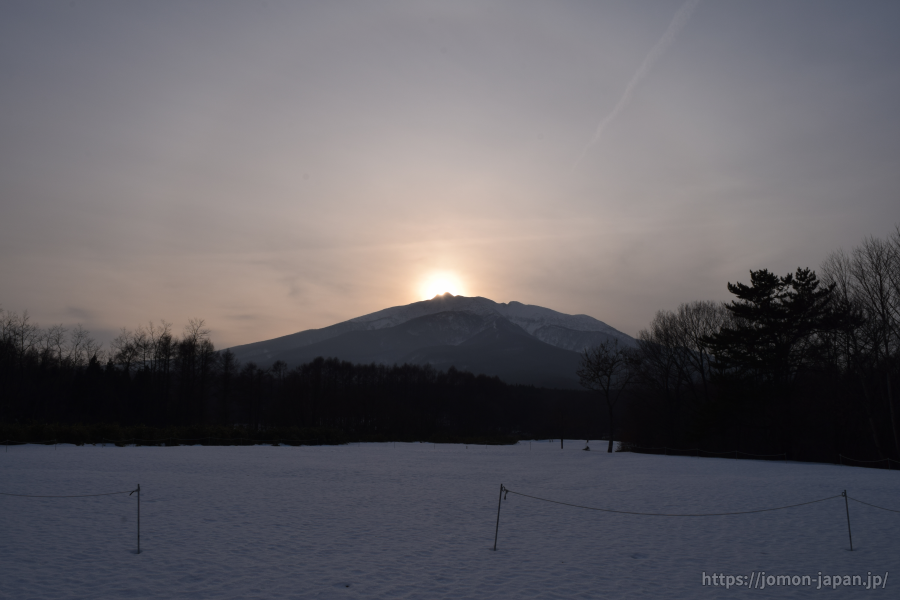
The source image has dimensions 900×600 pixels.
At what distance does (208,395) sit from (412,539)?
206 feet

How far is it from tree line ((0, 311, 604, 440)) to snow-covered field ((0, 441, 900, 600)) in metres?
28.5

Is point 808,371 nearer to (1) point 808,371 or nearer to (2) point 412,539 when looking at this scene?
(1) point 808,371

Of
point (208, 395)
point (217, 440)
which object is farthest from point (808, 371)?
point (208, 395)

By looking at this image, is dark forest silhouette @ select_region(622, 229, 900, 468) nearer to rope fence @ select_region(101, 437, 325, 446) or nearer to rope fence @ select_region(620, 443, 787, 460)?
rope fence @ select_region(620, 443, 787, 460)

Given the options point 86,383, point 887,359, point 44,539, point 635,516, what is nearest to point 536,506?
point 635,516

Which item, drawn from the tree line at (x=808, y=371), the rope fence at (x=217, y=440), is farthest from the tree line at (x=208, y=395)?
the tree line at (x=808, y=371)

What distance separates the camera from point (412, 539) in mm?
11523

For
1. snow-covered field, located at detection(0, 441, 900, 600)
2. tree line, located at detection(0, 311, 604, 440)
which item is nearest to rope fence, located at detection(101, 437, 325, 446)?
tree line, located at detection(0, 311, 604, 440)

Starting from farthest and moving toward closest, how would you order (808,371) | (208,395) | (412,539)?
(208,395) → (808,371) → (412,539)

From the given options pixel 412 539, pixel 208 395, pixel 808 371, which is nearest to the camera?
pixel 412 539

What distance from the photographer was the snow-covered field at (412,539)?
846 centimetres

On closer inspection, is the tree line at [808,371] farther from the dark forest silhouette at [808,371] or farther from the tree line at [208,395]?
the tree line at [208,395]

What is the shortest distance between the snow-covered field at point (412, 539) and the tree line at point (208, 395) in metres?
28.5

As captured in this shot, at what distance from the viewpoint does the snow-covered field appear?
8461 mm
